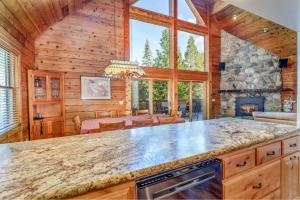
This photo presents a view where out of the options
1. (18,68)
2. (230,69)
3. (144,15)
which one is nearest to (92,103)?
(18,68)

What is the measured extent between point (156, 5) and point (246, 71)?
15.1 ft

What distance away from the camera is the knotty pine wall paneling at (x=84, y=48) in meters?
5.01

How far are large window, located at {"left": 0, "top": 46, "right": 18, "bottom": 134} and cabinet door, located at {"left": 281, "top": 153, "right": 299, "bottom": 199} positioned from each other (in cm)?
343

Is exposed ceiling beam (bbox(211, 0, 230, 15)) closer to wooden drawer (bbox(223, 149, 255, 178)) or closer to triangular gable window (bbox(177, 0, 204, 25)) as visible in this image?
triangular gable window (bbox(177, 0, 204, 25))

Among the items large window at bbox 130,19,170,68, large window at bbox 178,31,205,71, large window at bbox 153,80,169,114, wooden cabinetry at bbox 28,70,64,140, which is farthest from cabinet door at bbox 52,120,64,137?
large window at bbox 178,31,205,71

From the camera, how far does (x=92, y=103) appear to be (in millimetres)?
5551

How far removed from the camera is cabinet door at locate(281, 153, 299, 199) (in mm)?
1755

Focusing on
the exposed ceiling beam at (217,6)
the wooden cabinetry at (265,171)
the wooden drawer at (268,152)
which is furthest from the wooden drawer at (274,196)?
the exposed ceiling beam at (217,6)

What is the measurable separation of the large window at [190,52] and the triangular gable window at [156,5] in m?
1.04

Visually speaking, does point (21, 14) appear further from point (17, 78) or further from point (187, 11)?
point (187, 11)

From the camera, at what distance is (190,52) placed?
7.91 m

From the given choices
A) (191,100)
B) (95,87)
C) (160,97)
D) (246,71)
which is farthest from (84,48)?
(246,71)

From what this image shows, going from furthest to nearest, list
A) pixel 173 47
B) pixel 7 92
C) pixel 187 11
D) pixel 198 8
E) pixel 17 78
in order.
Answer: pixel 198 8 → pixel 187 11 → pixel 173 47 → pixel 17 78 → pixel 7 92

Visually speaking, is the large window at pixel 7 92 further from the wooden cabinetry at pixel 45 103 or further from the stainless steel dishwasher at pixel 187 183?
the stainless steel dishwasher at pixel 187 183
